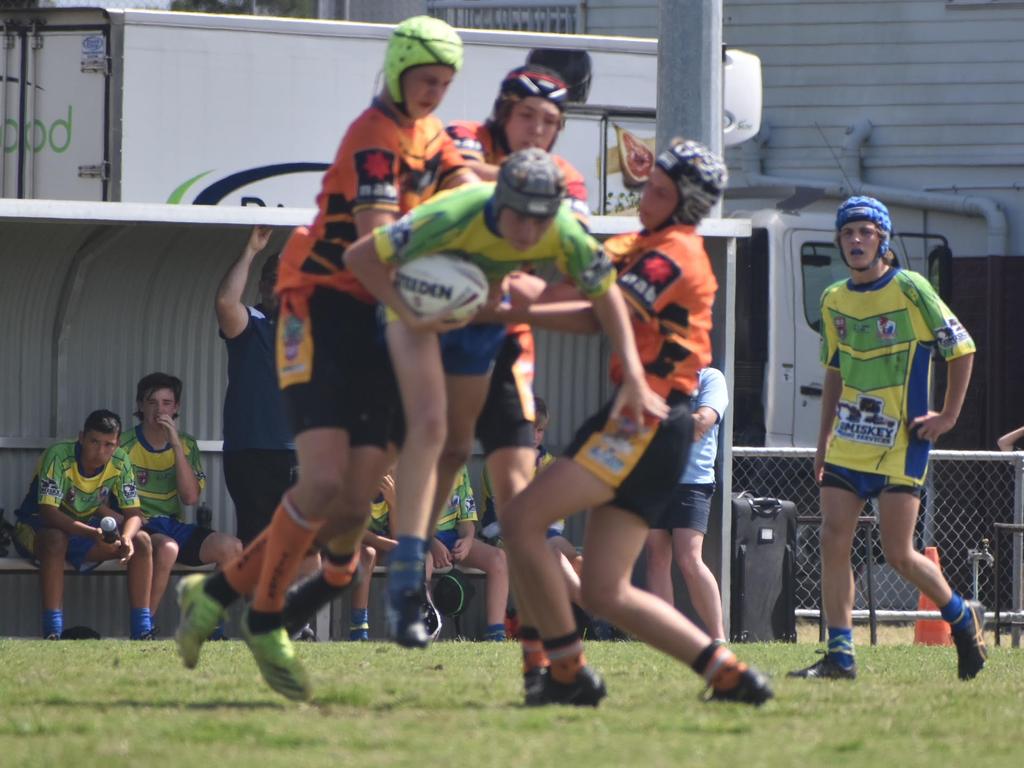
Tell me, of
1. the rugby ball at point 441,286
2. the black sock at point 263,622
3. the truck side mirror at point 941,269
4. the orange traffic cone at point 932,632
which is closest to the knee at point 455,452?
the rugby ball at point 441,286

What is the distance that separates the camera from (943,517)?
15016mm

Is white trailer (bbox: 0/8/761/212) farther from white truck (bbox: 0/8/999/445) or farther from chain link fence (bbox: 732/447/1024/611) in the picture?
chain link fence (bbox: 732/447/1024/611)

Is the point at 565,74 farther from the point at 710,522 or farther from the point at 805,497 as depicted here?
the point at 805,497

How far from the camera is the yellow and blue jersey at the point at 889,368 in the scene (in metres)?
7.58

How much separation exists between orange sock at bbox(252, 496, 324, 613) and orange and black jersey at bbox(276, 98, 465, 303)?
0.74 metres

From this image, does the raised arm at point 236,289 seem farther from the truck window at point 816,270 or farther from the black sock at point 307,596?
the truck window at point 816,270

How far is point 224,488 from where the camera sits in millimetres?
11672

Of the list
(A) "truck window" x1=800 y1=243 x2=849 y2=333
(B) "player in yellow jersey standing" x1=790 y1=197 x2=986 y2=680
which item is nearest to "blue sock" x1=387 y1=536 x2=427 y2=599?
(B) "player in yellow jersey standing" x1=790 y1=197 x2=986 y2=680

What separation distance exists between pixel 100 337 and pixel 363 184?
607cm

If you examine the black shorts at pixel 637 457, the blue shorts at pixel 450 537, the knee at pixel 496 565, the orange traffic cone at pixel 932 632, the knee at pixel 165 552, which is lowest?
the orange traffic cone at pixel 932 632

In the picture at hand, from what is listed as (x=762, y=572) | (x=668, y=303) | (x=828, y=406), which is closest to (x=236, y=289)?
(x=828, y=406)

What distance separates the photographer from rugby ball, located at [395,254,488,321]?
17.4 ft

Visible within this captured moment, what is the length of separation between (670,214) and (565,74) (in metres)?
6.35

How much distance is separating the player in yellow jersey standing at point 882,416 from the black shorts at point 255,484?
398cm
